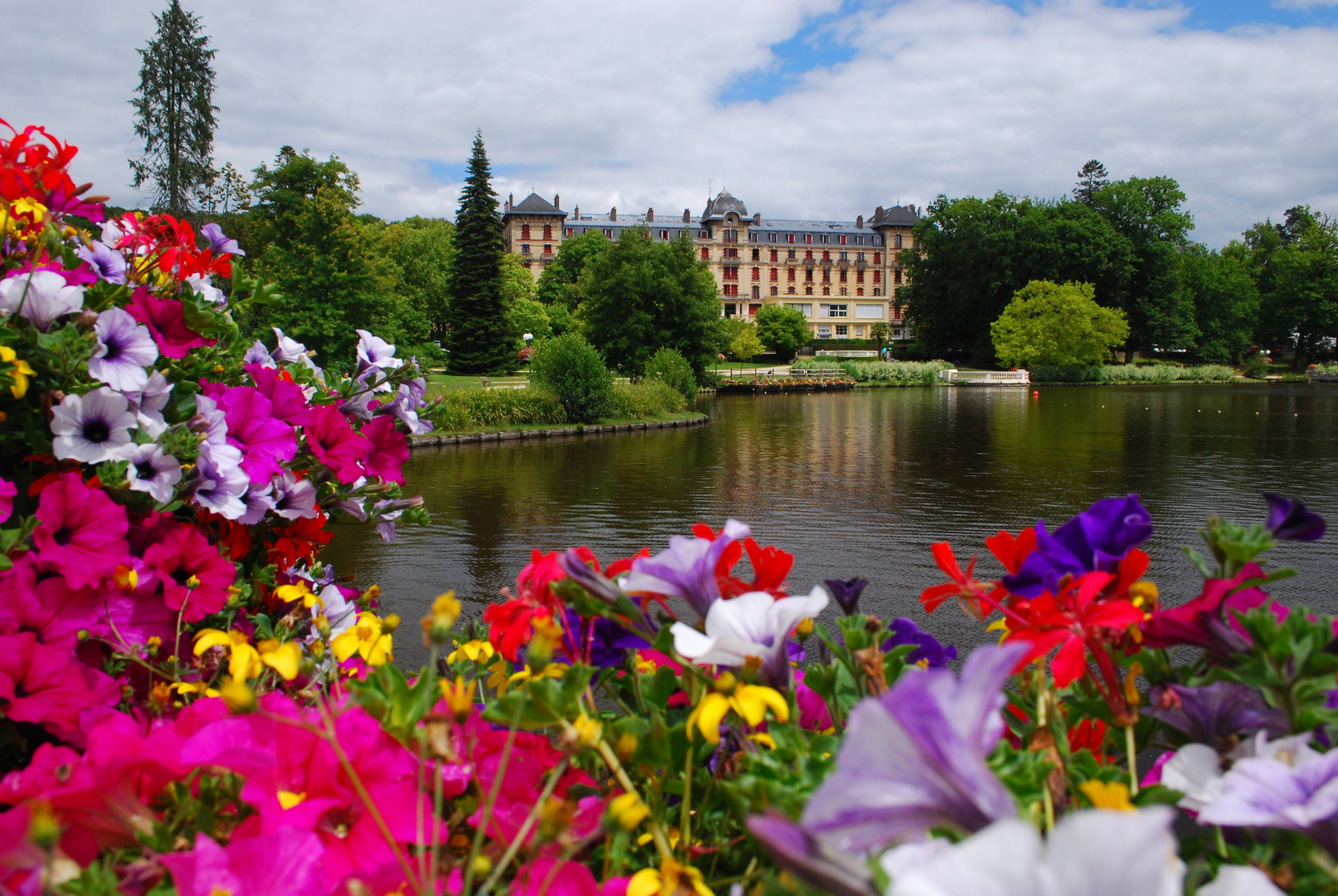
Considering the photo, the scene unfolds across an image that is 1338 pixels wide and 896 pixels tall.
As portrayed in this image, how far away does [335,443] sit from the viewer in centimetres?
179

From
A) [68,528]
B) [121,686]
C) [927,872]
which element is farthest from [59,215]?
[927,872]

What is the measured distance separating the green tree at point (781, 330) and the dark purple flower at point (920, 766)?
65.1 meters

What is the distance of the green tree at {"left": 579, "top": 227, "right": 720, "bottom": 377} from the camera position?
36219 millimetres

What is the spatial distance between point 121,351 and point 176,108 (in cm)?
3376

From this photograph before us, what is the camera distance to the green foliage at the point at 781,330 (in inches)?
2552

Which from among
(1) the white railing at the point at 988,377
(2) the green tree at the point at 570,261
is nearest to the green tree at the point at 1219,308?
(1) the white railing at the point at 988,377

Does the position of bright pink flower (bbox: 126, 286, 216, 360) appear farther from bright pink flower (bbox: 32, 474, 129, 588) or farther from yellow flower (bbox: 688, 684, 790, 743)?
yellow flower (bbox: 688, 684, 790, 743)

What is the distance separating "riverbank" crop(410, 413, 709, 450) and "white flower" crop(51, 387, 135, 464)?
15184mm

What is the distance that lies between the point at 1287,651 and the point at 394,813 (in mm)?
829

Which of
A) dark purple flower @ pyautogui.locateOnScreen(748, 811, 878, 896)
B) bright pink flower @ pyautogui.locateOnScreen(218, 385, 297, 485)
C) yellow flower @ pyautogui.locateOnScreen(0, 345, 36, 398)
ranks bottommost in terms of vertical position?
dark purple flower @ pyautogui.locateOnScreen(748, 811, 878, 896)

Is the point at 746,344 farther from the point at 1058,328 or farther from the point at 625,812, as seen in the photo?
the point at 625,812

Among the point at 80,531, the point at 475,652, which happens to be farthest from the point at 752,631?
the point at 80,531

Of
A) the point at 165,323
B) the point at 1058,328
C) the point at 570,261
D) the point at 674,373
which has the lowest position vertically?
Answer: the point at 165,323

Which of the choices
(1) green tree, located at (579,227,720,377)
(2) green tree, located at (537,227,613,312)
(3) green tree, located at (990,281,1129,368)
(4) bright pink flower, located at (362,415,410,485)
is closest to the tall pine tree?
(1) green tree, located at (579,227,720,377)
